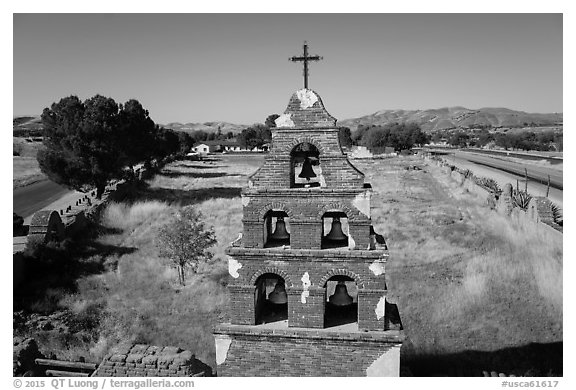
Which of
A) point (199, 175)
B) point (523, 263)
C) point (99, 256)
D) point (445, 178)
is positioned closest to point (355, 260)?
point (523, 263)

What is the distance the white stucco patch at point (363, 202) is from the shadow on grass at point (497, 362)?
5517mm

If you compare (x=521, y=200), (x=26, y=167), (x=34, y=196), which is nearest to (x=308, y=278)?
(x=521, y=200)

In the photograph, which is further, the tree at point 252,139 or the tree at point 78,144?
the tree at point 252,139

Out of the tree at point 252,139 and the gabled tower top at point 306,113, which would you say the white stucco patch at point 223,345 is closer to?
the gabled tower top at point 306,113

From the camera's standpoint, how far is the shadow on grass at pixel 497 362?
9.66 m

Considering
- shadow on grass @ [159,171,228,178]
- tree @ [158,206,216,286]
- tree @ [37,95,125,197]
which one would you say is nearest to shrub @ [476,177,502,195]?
tree @ [158,206,216,286]

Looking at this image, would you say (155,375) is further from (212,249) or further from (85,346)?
(212,249)

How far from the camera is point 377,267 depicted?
6008mm

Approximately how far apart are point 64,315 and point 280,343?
9.55m

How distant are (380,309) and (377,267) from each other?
622mm

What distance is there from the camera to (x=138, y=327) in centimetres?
1205

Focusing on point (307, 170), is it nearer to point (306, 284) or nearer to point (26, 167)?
point (306, 284)

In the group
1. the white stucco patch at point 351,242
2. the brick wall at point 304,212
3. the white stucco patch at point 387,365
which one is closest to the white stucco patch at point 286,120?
the brick wall at point 304,212

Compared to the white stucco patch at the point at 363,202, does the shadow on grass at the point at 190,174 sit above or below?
below
